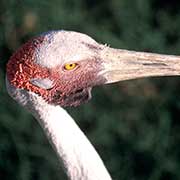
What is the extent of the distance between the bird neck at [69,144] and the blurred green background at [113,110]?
7.67ft

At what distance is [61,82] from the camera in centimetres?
364

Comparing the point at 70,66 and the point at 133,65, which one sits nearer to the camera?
the point at 70,66

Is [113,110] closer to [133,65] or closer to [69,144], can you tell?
[133,65]

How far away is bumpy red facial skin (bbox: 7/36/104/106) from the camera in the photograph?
3.56m

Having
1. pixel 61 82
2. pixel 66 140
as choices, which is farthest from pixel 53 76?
pixel 66 140

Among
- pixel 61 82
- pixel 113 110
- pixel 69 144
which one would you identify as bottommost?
pixel 69 144

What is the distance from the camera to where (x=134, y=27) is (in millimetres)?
6273

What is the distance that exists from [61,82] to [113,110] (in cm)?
257

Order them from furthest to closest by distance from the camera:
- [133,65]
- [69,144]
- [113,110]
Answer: [113,110], [133,65], [69,144]

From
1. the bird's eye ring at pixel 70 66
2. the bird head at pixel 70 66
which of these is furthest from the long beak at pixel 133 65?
the bird's eye ring at pixel 70 66

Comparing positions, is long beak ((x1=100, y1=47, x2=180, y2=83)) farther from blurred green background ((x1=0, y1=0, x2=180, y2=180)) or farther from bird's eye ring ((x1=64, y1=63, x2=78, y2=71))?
blurred green background ((x1=0, y1=0, x2=180, y2=180))

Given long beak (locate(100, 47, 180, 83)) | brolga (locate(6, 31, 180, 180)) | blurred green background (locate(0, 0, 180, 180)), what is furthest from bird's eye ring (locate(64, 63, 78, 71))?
blurred green background (locate(0, 0, 180, 180))

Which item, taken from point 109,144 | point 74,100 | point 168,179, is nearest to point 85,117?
point 109,144

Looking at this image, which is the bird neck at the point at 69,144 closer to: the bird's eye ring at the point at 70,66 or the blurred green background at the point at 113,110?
the bird's eye ring at the point at 70,66
